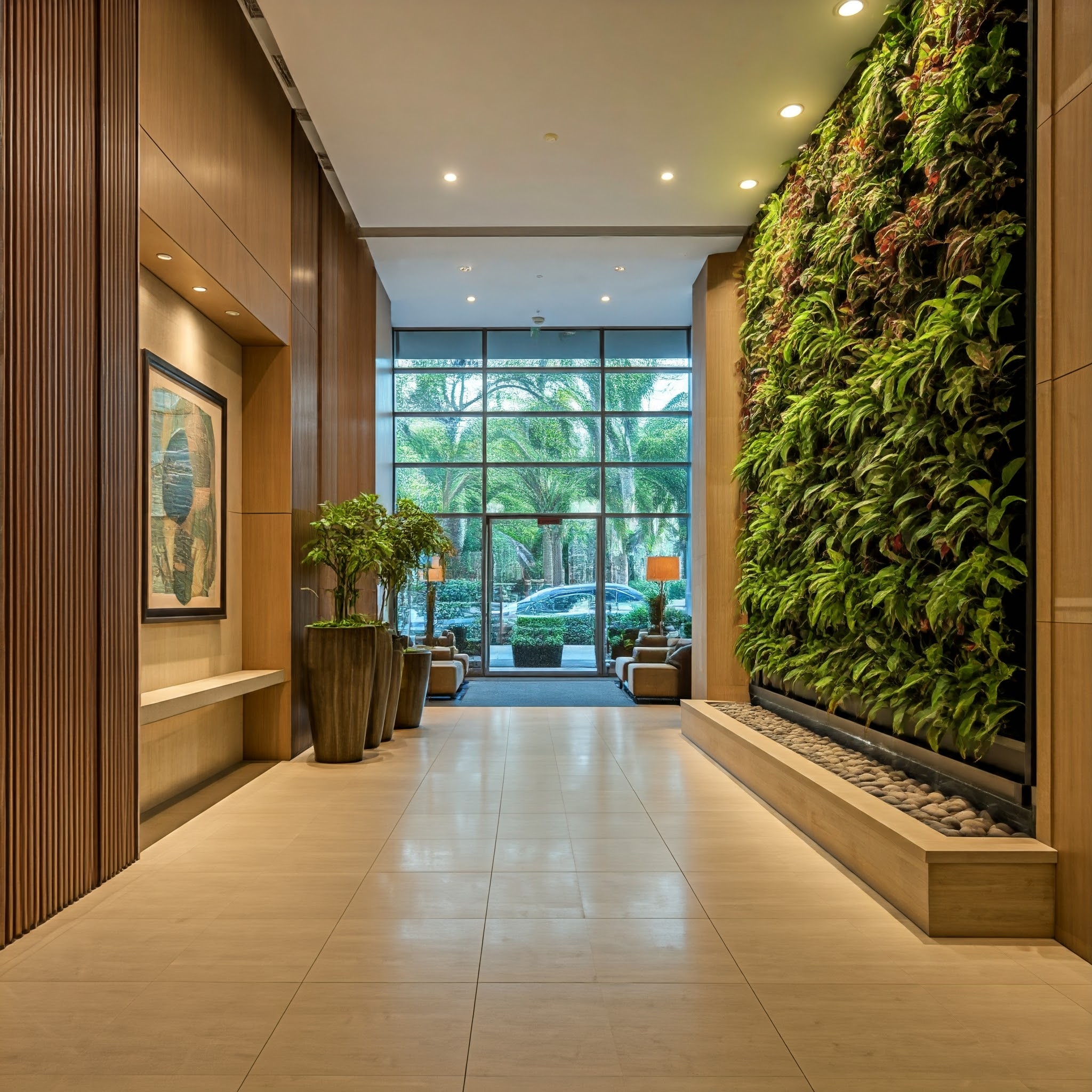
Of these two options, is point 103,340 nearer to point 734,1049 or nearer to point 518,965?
point 518,965

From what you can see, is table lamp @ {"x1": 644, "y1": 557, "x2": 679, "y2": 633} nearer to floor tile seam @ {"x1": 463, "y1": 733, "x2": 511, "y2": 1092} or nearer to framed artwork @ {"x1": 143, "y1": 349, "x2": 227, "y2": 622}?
framed artwork @ {"x1": 143, "y1": 349, "x2": 227, "y2": 622}

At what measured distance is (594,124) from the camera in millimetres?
6113

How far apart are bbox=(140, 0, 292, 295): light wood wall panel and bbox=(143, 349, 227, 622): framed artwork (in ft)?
2.64

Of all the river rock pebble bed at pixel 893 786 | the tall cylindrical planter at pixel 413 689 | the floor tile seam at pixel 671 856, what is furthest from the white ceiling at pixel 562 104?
the floor tile seam at pixel 671 856

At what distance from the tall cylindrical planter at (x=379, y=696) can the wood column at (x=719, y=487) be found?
306 cm

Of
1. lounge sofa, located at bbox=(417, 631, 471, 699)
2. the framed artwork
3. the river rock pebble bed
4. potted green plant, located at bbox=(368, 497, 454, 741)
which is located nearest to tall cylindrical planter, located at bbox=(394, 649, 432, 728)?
potted green plant, located at bbox=(368, 497, 454, 741)

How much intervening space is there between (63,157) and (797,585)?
4925 millimetres

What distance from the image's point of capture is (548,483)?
1263cm

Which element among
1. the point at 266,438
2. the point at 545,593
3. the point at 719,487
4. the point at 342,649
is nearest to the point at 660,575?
the point at 545,593

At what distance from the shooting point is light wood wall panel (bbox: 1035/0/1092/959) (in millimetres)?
2848

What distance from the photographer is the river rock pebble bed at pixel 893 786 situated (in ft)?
10.8

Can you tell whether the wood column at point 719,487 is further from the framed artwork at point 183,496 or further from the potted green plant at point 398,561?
the framed artwork at point 183,496

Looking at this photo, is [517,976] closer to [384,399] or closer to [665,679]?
[665,679]

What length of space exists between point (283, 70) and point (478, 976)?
18.9ft
